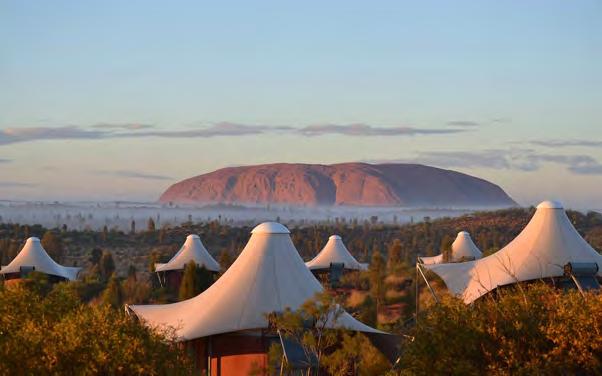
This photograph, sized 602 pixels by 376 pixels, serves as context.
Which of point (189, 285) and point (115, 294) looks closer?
point (189, 285)

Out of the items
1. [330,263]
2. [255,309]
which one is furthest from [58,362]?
[330,263]

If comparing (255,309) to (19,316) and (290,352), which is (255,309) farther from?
(19,316)

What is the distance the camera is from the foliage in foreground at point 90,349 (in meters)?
8.50

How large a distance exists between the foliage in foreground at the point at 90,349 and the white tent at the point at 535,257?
40.1 feet

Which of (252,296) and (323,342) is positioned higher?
(252,296)

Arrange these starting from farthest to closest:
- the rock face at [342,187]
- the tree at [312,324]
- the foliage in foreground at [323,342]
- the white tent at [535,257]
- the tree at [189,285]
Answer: the rock face at [342,187] < the tree at [189,285] < the white tent at [535,257] < the tree at [312,324] < the foliage in foreground at [323,342]

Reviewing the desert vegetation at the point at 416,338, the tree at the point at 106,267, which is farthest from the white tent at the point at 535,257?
the tree at the point at 106,267

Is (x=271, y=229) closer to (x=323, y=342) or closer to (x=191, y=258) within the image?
(x=323, y=342)

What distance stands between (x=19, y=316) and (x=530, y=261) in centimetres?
1318

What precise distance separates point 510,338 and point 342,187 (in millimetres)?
136409

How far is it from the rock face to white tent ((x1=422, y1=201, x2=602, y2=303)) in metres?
120

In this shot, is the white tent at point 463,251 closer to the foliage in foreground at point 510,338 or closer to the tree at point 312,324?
the tree at point 312,324

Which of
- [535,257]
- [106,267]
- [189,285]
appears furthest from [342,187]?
[535,257]

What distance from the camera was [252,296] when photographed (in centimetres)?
1647
